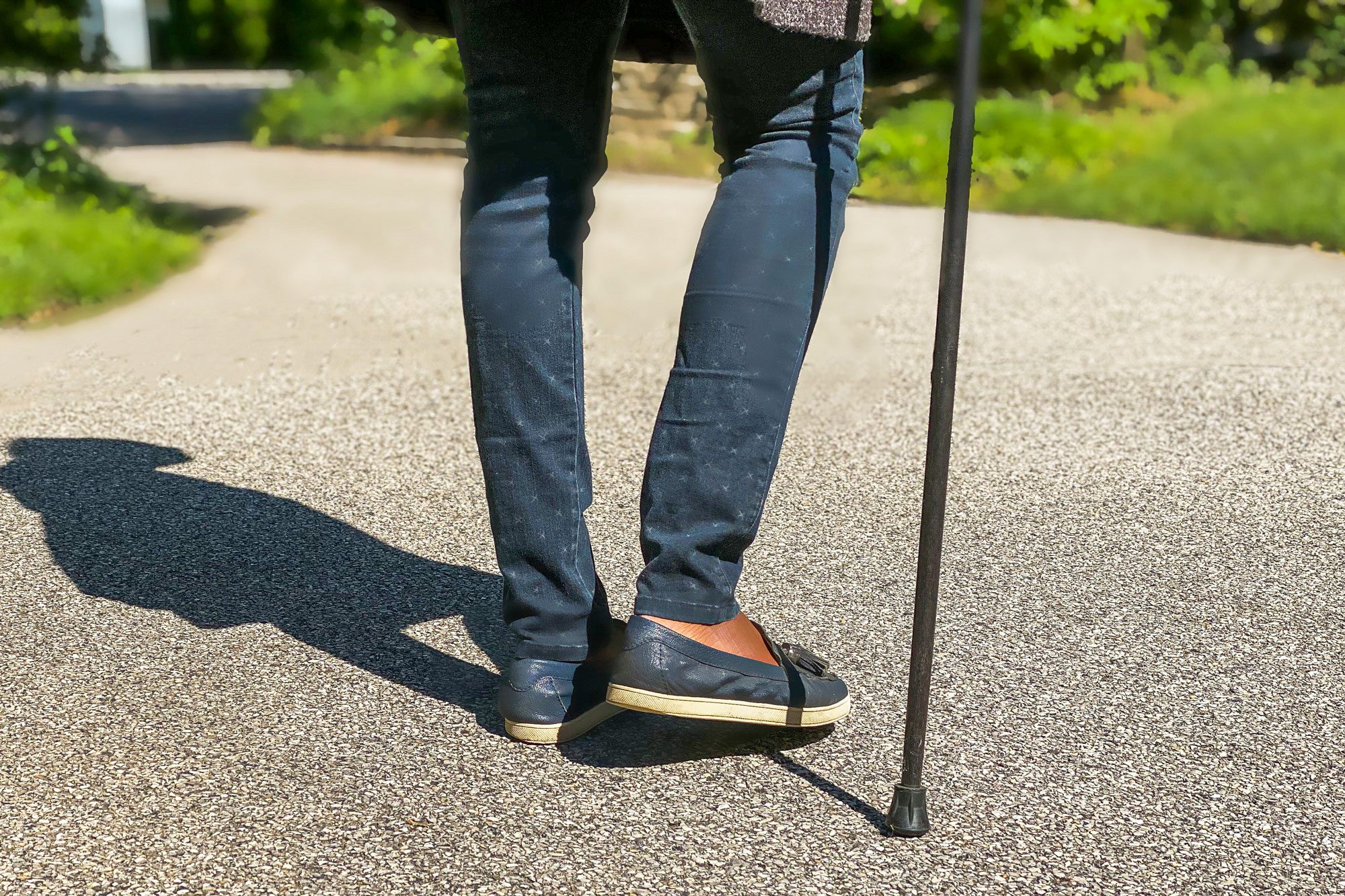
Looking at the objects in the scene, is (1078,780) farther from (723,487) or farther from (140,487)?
(140,487)

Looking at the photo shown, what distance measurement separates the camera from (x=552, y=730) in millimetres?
2092

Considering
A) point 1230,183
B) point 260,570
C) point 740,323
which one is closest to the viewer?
point 740,323

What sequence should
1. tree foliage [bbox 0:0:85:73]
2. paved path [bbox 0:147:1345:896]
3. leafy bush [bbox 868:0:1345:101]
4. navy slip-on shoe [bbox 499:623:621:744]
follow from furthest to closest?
leafy bush [bbox 868:0:1345:101]
tree foliage [bbox 0:0:85:73]
navy slip-on shoe [bbox 499:623:621:744]
paved path [bbox 0:147:1345:896]

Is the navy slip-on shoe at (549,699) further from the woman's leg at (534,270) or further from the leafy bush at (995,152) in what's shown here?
the leafy bush at (995,152)

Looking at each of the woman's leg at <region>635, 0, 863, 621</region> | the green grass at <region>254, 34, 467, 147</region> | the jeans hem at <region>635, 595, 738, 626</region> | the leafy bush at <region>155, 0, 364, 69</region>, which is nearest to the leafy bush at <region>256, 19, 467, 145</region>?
the green grass at <region>254, 34, 467, 147</region>

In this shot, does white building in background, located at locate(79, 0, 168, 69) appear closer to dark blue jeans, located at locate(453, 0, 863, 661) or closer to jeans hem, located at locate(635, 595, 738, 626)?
dark blue jeans, located at locate(453, 0, 863, 661)

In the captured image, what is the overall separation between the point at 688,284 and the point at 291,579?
4.13ft

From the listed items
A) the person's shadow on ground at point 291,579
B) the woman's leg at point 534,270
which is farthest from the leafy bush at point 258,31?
the woman's leg at point 534,270

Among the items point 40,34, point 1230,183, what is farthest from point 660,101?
point 40,34

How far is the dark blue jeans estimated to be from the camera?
1.93 meters

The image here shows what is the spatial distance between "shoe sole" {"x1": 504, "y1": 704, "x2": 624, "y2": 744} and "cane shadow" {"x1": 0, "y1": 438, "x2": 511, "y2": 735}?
8 centimetres

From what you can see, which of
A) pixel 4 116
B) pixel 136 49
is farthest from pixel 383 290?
pixel 136 49

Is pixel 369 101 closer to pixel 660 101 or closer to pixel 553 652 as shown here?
pixel 660 101

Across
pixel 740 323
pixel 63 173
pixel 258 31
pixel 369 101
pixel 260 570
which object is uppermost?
pixel 258 31
